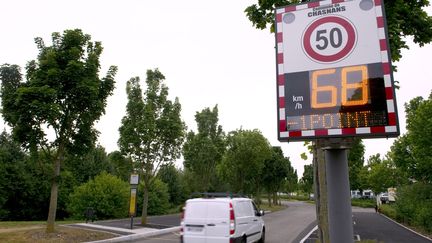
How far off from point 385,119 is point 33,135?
1444 centimetres

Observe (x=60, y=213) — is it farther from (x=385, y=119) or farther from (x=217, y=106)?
(x=385, y=119)

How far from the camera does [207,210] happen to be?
11.2 metres

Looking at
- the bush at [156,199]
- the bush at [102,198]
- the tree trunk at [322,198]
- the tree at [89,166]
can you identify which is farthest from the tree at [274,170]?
the tree trunk at [322,198]

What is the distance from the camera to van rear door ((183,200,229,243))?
10.8 metres

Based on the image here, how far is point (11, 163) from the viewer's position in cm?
3531

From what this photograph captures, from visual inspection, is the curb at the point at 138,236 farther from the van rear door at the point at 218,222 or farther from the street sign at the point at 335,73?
the street sign at the point at 335,73

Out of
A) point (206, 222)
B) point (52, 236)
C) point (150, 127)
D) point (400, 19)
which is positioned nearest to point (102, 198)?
point (150, 127)

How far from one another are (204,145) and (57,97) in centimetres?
1840

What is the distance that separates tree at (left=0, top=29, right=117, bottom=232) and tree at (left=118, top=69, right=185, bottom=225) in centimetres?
436

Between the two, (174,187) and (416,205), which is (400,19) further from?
(174,187)

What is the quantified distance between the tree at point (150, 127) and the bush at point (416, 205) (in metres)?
15.4

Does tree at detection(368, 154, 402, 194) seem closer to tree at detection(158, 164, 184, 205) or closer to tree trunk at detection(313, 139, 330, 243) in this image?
tree at detection(158, 164, 184, 205)

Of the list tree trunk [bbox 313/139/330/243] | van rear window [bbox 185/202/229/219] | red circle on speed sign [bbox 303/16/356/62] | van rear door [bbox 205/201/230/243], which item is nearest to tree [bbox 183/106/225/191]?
van rear window [bbox 185/202/229/219]

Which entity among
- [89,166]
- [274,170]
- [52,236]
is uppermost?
[274,170]
